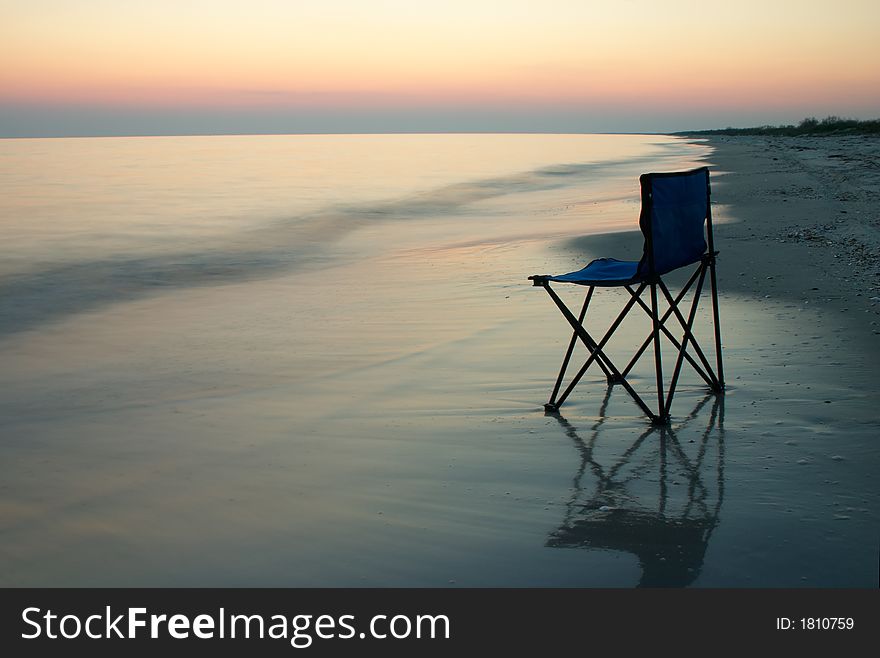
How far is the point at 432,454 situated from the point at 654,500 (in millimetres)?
1252

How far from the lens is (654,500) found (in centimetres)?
396

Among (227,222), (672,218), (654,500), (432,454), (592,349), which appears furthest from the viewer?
(227,222)

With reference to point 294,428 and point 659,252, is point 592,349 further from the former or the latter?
point 294,428

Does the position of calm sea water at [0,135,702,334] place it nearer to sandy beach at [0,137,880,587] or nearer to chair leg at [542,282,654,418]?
sandy beach at [0,137,880,587]

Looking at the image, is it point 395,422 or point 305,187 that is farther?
point 305,187

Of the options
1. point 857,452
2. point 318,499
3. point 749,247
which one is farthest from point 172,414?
point 749,247

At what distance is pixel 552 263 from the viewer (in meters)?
11.9

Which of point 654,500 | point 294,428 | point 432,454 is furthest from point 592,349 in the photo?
point 294,428

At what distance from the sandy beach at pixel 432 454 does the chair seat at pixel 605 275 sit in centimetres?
87

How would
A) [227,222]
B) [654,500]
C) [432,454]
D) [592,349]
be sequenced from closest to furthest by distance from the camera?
[654,500]
[432,454]
[592,349]
[227,222]

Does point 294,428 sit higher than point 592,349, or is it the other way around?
point 592,349

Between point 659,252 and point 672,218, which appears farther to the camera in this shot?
point 672,218

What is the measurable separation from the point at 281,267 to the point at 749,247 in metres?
7.43

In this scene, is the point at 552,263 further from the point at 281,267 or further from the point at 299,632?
the point at 299,632
